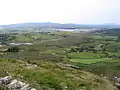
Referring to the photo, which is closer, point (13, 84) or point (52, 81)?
point (13, 84)

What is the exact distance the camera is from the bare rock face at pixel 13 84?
25250mm

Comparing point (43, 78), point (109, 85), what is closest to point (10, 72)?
point (43, 78)

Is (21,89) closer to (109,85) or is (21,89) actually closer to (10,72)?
(10,72)

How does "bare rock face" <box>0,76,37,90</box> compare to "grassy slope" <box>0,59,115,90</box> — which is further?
"grassy slope" <box>0,59,115,90</box>

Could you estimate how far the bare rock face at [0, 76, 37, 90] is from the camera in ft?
82.8

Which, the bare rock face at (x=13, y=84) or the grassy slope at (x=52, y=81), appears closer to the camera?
the bare rock face at (x=13, y=84)

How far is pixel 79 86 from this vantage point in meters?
30.7

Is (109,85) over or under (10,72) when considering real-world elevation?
under

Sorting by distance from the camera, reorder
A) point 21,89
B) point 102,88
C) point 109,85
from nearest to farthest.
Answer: point 21,89 → point 102,88 → point 109,85

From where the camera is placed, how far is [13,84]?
2600cm

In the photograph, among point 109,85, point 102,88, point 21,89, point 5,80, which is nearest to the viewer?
point 21,89

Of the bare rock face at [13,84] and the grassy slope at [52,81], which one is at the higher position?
the bare rock face at [13,84]

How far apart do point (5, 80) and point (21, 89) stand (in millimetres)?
2823

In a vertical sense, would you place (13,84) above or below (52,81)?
above
